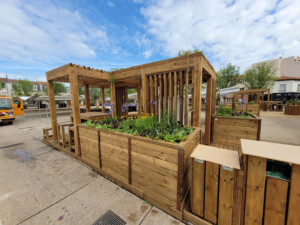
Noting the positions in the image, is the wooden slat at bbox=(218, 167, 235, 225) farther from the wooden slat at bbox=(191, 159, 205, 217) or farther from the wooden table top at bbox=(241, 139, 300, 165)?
the wooden table top at bbox=(241, 139, 300, 165)

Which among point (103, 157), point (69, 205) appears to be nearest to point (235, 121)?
point (103, 157)

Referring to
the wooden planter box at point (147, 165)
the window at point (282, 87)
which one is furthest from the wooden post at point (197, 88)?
the window at point (282, 87)

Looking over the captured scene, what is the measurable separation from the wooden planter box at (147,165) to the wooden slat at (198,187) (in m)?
0.16

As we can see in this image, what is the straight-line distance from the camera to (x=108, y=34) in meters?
9.10

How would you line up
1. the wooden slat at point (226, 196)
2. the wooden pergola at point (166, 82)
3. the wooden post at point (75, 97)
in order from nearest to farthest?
the wooden slat at point (226, 196), the wooden pergola at point (166, 82), the wooden post at point (75, 97)

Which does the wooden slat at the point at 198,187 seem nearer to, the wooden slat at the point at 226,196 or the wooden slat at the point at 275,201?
the wooden slat at the point at 226,196

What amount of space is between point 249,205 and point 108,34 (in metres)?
11.2

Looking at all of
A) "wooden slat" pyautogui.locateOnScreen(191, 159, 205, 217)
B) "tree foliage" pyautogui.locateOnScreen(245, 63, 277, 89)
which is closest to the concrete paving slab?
"wooden slat" pyautogui.locateOnScreen(191, 159, 205, 217)

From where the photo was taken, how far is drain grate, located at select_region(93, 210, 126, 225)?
1.67 m

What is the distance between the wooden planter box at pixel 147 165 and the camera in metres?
1.75

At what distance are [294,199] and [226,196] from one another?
56 centimetres

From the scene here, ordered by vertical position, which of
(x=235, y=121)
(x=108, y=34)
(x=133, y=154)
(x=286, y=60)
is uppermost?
(x=286, y=60)

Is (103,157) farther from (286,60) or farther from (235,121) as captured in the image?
(286,60)

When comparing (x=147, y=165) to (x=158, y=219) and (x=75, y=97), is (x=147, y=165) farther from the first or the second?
(x=75, y=97)
